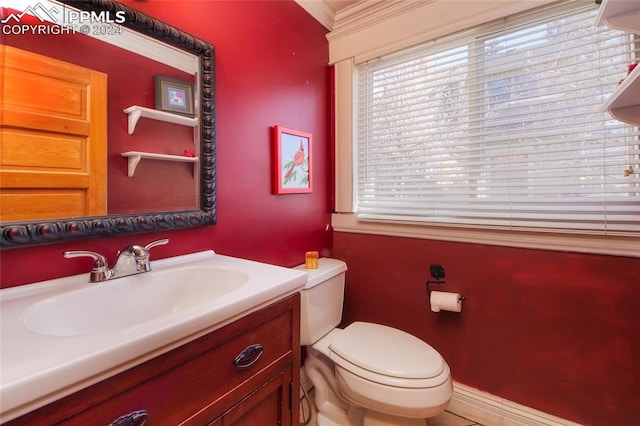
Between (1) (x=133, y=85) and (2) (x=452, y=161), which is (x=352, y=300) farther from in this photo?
(1) (x=133, y=85)

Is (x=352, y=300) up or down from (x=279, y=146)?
down

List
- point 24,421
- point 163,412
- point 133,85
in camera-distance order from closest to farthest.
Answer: point 24,421
point 163,412
point 133,85

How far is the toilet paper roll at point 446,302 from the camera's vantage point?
141 centimetres

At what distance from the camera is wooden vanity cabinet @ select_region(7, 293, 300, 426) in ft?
1.60

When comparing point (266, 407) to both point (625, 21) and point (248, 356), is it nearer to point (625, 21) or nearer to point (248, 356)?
point (248, 356)

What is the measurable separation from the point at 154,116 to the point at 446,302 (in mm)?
1486

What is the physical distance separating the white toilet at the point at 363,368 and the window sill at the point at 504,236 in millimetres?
318

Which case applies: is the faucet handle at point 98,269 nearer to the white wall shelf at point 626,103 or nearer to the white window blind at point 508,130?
the white window blind at point 508,130

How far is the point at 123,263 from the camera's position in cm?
87

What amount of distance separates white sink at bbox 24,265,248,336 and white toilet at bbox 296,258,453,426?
1.51ft

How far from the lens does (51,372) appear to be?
1.38ft

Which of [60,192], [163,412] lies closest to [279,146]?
[60,192]

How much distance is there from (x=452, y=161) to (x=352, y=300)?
100 cm

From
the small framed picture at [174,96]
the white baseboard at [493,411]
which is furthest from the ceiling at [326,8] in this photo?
the white baseboard at [493,411]
